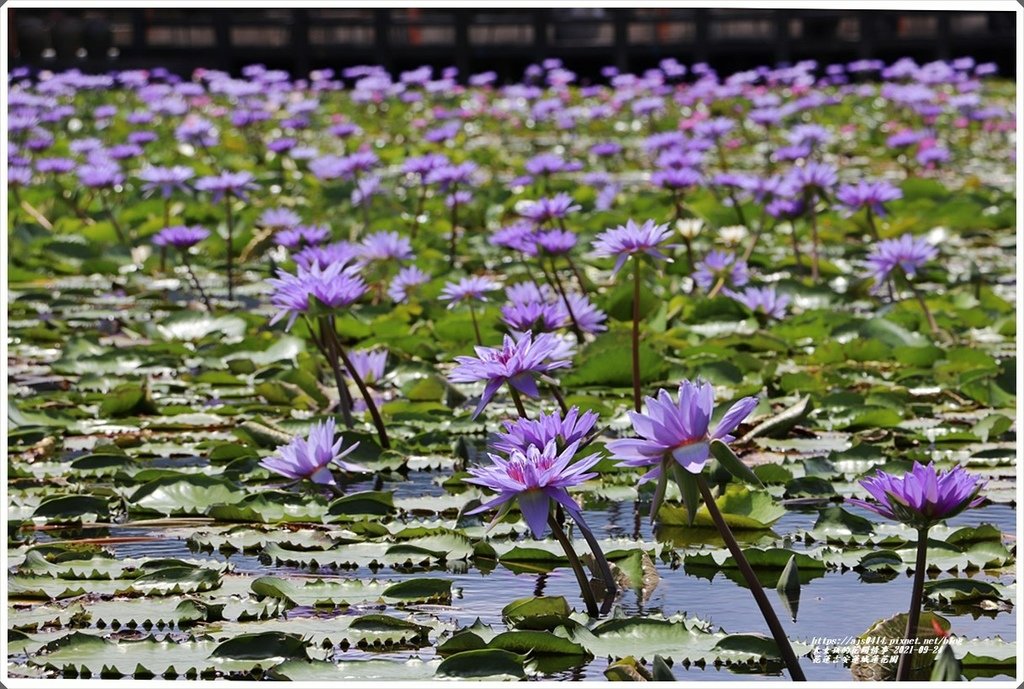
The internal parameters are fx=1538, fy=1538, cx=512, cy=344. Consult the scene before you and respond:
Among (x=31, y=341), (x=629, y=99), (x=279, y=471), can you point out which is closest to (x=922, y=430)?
(x=279, y=471)

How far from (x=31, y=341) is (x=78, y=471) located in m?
1.44

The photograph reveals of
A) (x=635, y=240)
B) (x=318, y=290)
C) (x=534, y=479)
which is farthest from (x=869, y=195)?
(x=534, y=479)

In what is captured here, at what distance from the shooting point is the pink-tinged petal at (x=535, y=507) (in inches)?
69.7

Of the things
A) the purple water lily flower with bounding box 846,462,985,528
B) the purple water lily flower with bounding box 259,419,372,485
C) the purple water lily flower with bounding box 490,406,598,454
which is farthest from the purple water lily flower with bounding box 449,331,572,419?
the purple water lily flower with bounding box 846,462,985,528

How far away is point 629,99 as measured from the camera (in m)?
12.3

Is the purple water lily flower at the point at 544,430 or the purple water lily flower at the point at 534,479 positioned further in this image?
the purple water lily flower at the point at 544,430

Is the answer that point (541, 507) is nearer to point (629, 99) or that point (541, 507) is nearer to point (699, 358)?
point (699, 358)

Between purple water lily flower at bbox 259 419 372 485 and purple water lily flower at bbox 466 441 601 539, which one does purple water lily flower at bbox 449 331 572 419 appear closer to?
purple water lily flower at bbox 466 441 601 539

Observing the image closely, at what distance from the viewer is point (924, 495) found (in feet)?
Result: 5.24

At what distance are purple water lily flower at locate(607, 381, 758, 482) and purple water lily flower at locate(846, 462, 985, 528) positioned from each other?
181 mm

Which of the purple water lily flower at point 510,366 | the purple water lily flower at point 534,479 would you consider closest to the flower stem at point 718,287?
the purple water lily flower at point 510,366

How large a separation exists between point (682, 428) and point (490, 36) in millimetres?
16635

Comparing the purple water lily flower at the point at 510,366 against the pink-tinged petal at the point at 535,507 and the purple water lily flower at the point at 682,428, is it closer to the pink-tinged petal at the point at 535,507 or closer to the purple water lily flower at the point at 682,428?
the pink-tinged petal at the point at 535,507

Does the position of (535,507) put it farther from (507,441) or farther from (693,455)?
(693,455)
